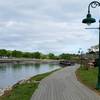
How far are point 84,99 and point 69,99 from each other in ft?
2.18

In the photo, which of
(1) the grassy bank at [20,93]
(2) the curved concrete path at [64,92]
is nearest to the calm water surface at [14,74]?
(1) the grassy bank at [20,93]

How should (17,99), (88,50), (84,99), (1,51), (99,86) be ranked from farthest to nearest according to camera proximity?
(1,51), (88,50), (99,86), (17,99), (84,99)

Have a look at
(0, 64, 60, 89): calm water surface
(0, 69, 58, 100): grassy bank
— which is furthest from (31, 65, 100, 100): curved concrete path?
(0, 64, 60, 89): calm water surface

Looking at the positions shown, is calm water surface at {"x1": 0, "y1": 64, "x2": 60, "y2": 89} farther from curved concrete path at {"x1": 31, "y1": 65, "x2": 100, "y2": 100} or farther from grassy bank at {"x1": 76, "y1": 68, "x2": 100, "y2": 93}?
curved concrete path at {"x1": 31, "y1": 65, "x2": 100, "y2": 100}

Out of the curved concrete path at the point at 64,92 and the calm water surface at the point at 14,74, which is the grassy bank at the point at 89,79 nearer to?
the curved concrete path at the point at 64,92

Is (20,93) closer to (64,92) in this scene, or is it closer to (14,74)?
(64,92)

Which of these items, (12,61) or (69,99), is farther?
(12,61)

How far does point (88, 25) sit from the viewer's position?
62.0ft

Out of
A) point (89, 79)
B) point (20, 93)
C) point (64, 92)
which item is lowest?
point (20, 93)

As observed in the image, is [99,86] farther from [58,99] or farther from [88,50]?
[88,50]

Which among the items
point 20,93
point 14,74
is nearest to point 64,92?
point 20,93

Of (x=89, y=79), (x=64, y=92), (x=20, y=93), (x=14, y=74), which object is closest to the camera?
(x=64, y=92)

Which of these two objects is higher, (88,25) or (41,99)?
(88,25)

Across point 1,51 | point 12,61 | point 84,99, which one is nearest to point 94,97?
point 84,99
